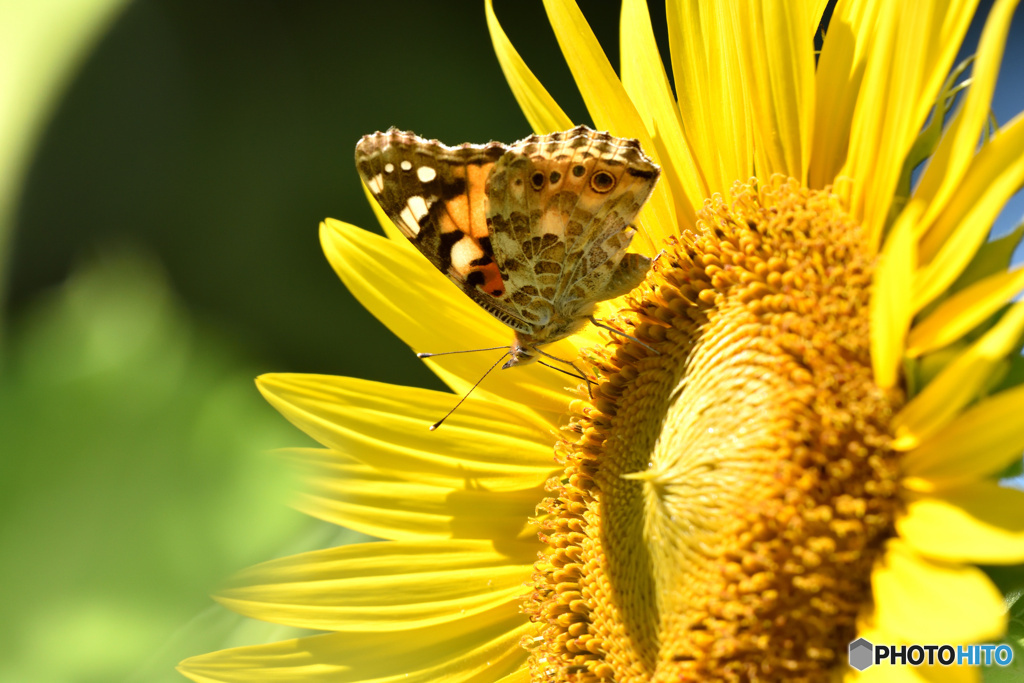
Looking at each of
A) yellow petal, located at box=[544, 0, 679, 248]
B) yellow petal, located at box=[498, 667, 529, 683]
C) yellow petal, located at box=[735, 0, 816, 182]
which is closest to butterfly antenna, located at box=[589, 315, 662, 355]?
yellow petal, located at box=[544, 0, 679, 248]

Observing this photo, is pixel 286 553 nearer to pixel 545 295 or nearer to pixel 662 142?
pixel 545 295

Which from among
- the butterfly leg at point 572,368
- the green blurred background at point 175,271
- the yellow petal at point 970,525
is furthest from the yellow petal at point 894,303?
the green blurred background at point 175,271

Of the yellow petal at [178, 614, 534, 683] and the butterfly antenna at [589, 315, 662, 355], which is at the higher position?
the butterfly antenna at [589, 315, 662, 355]

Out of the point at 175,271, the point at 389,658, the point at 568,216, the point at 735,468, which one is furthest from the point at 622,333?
the point at 175,271

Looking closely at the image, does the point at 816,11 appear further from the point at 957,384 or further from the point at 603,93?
the point at 957,384

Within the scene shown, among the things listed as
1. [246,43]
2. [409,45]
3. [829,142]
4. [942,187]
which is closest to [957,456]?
[942,187]

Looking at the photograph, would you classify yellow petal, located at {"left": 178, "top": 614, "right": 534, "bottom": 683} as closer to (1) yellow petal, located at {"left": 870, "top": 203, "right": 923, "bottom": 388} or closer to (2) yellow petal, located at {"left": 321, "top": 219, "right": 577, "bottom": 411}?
(2) yellow petal, located at {"left": 321, "top": 219, "right": 577, "bottom": 411}
